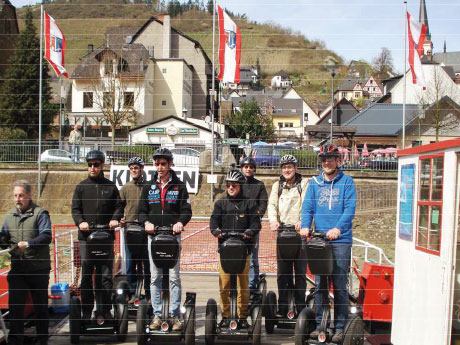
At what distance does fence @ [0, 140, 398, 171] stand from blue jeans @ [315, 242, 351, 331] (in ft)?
42.5

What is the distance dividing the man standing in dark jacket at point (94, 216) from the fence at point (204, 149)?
487 inches

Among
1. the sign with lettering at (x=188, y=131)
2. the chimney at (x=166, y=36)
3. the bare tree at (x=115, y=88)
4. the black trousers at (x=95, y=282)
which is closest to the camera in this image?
the black trousers at (x=95, y=282)

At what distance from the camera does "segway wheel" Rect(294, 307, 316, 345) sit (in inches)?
204

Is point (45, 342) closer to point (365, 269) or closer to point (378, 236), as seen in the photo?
point (365, 269)

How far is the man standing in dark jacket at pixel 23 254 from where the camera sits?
5.31 metres

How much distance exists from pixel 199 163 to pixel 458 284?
1615cm

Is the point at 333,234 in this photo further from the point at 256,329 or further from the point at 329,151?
the point at 256,329

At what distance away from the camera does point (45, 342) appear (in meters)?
5.51

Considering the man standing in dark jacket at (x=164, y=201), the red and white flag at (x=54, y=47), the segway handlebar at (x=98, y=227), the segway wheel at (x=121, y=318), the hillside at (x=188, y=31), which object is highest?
the hillside at (x=188, y=31)

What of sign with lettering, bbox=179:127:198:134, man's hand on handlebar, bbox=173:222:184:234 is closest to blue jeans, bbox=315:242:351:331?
man's hand on handlebar, bbox=173:222:184:234

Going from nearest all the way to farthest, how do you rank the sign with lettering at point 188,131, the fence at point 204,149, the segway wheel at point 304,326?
the segway wheel at point 304,326 < the fence at point 204,149 < the sign with lettering at point 188,131

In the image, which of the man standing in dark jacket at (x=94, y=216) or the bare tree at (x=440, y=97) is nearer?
the man standing in dark jacket at (x=94, y=216)

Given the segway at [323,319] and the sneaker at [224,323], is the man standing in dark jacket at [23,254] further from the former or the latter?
the segway at [323,319]

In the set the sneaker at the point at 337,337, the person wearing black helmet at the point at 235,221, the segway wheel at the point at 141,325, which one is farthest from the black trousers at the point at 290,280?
the segway wheel at the point at 141,325
